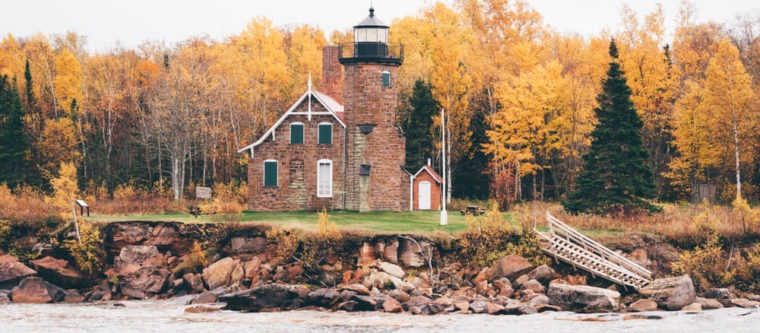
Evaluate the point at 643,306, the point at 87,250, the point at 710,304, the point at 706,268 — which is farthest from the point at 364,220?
the point at 710,304

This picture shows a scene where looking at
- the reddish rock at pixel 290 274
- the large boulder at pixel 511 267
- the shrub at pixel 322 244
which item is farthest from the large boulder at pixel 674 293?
the reddish rock at pixel 290 274

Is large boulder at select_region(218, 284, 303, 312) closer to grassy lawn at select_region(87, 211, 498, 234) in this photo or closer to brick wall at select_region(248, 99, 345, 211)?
grassy lawn at select_region(87, 211, 498, 234)

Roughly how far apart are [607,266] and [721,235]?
17.0ft

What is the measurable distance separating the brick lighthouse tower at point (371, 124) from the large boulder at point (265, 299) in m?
10.6

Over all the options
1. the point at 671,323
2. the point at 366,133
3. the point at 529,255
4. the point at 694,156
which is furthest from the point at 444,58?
the point at 671,323

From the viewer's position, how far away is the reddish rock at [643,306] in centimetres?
2522

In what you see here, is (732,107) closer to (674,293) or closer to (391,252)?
(674,293)

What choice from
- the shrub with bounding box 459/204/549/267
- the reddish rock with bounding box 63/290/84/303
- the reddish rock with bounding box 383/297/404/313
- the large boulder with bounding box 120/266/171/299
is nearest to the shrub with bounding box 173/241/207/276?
the large boulder with bounding box 120/266/171/299

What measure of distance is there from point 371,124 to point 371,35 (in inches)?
167

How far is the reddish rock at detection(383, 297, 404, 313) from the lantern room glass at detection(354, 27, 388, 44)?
1565 centimetres

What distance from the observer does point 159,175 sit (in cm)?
5097

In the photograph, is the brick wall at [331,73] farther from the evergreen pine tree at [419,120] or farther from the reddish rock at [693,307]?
the reddish rock at [693,307]

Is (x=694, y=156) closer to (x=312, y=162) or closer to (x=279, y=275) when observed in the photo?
(x=312, y=162)

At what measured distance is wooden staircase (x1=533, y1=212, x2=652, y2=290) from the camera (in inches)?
1068
